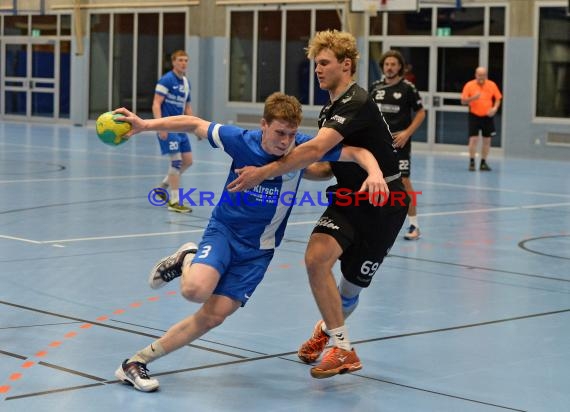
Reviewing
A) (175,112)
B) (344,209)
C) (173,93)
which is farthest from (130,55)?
(344,209)

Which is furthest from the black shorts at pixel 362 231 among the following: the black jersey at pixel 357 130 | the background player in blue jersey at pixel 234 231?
the background player in blue jersey at pixel 234 231

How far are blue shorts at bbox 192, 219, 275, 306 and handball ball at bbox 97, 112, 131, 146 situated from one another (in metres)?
0.73

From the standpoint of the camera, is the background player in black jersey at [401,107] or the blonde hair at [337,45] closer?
the blonde hair at [337,45]

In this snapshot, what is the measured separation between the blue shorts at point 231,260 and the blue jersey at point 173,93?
934 cm

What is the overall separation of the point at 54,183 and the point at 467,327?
11.0 metres

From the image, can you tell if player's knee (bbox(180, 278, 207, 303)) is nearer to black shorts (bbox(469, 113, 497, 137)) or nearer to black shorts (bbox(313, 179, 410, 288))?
black shorts (bbox(313, 179, 410, 288))

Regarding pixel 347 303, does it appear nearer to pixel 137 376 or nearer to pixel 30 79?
pixel 137 376

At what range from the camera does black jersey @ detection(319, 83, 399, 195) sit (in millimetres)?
6344

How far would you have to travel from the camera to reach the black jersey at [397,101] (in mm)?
12398

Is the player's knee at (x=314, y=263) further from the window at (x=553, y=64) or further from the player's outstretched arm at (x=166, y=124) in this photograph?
the window at (x=553, y=64)

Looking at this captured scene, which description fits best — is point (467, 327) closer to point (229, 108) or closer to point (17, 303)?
point (17, 303)

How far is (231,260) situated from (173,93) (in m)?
9.56

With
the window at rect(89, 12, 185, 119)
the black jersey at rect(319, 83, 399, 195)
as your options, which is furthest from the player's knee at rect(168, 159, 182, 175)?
the window at rect(89, 12, 185, 119)

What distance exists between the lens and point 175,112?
15.6 metres
